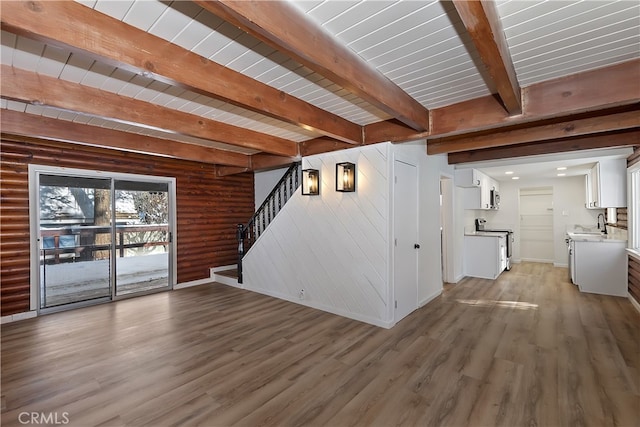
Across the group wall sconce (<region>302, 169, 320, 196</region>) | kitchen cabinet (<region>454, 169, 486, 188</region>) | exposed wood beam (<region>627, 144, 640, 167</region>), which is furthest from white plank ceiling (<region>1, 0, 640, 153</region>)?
kitchen cabinet (<region>454, 169, 486, 188</region>)

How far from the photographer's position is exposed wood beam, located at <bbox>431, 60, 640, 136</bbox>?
2.40 metres

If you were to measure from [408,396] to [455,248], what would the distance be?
454 centimetres

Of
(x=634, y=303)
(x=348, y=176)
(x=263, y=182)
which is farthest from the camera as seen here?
(x=263, y=182)

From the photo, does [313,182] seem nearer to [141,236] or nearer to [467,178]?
[141,236]

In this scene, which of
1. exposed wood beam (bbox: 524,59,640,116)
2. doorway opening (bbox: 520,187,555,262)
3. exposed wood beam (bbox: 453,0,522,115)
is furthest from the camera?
doorway opening (bbox: 520,187,555,262)

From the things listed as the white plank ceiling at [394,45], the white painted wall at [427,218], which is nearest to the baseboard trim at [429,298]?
the white painted wall at [427,218]

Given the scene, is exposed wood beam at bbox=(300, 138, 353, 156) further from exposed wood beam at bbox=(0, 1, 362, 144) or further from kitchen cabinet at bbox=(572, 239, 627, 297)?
kitchen cabinet at bbox=(572, 239, 627, 297)

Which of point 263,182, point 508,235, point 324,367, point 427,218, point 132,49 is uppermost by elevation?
point 132,49

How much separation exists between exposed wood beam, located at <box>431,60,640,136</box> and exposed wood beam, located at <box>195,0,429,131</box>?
3.29ft

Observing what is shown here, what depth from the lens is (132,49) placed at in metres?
1.94

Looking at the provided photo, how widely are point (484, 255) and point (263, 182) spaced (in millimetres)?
5667

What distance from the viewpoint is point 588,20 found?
1.84 m

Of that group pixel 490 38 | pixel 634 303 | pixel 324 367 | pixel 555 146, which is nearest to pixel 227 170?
pixel 324 367

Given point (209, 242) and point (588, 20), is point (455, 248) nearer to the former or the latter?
point (588, 20)
